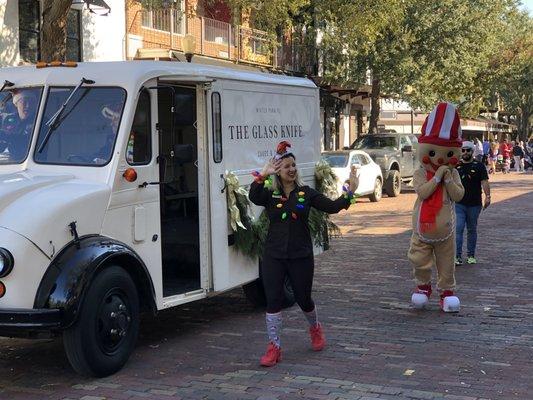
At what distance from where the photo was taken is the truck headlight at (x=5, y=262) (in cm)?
498

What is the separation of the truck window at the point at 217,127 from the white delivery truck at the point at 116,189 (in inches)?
0.6

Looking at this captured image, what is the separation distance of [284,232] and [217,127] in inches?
57.3

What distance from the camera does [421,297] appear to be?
25.8 feet

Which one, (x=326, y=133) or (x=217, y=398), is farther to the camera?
(x=326, y=133)

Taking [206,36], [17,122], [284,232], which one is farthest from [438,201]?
[206,36]

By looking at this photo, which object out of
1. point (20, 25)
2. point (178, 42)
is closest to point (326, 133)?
point (178, 42)

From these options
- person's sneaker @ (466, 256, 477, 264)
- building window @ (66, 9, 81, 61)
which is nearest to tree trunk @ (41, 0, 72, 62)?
person's sneaker @ (466, 256, 477, 264)

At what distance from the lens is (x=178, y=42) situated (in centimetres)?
2348

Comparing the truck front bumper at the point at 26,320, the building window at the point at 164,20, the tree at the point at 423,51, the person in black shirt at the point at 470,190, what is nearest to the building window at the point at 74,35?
the building window at the point at 164,20

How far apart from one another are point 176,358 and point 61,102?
2.29m

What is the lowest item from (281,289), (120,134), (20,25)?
(281,289)

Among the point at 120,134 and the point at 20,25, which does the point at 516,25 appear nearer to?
the point at 20,25

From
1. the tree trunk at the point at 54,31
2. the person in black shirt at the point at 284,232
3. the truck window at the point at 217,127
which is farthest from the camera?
the tree trunk at the point at 54,31

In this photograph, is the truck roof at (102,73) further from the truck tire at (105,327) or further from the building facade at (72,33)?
the building facade at (72,33)
